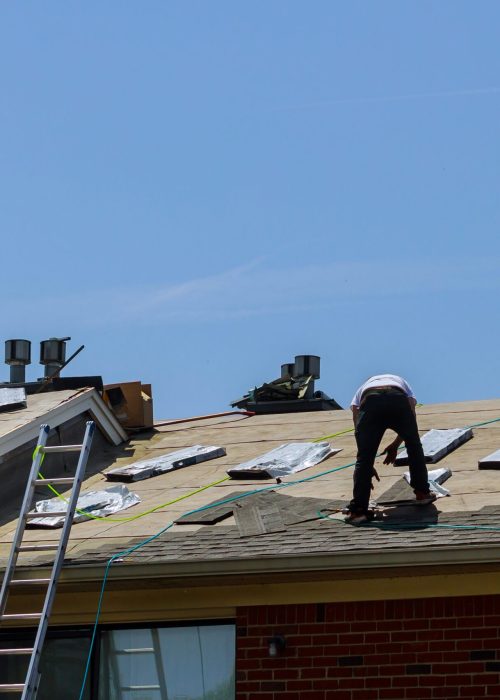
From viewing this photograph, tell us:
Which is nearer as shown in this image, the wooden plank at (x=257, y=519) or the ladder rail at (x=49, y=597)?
the ladder rail at (x=49, y=597)

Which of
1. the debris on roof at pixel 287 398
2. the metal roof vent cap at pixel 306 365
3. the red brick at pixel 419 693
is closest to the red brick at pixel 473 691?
the red brick at pixel 419 693

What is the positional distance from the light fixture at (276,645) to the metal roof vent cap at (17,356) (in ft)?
33.5

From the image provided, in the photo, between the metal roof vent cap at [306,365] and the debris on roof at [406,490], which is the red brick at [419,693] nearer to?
the debris on roof at [406,490]

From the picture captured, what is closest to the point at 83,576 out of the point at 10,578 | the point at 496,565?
the point at 10,578

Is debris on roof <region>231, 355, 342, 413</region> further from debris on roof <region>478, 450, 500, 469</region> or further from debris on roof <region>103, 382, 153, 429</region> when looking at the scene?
debris on roof <region>478, 450, 500, 469</region>

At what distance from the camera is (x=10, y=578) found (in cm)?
885

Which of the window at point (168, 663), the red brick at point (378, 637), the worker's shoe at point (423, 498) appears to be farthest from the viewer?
the worker's shoe at point (423, 498)

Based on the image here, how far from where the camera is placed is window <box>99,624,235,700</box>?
29.1 feet

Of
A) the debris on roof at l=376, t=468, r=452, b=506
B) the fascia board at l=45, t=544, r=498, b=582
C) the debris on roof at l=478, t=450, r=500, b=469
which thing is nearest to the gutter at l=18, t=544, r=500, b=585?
the fascia board at l=45, t=544, r=498, b=582

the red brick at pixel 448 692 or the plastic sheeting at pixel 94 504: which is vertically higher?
the plastic sheeting at pixel 94 504

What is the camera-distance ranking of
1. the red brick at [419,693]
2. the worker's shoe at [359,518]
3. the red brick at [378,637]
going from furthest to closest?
the worker's shoe at [359,518], the red brick at [378,637], the red brick at [419,693]

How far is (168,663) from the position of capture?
29.5 ft

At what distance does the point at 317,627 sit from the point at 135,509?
275cm

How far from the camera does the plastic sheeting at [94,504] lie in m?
10.7
